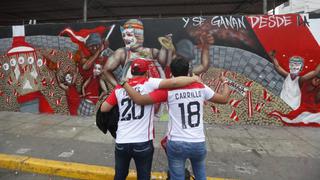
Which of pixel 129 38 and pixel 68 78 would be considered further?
pixel 68 78

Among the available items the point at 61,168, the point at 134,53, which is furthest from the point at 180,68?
the point at 134,53

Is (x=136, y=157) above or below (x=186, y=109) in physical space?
below

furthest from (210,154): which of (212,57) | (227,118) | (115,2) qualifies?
(115,2)

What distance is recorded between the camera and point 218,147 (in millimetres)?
5059

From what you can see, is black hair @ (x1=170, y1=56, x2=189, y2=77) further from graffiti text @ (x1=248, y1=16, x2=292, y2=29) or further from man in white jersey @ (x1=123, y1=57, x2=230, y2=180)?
graffiti text @ (x1=248, y1=16, x2=292, y2=29)

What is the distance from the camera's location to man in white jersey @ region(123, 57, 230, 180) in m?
2.47

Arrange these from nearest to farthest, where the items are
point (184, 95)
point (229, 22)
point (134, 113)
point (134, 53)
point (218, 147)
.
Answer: point (184, 95) < point (134, 113) < point (218, 147) < point (229, 22) < point (134, 53)

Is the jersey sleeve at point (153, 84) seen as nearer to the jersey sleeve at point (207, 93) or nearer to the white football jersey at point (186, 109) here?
the white football jersey at point (186, 109)

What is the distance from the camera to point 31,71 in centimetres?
795

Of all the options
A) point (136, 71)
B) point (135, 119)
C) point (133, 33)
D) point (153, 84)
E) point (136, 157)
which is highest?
point (133, 33)

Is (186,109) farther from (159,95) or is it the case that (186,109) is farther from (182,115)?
(159,95)

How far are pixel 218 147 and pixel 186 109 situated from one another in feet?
9.44

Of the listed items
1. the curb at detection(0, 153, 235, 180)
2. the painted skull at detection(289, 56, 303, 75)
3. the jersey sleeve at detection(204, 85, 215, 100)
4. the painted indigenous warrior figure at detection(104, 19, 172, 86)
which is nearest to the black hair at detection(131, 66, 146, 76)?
the jersey sleeve at detection(204, 85, 215, 100)

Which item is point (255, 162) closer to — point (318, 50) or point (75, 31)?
point (318, 50)
